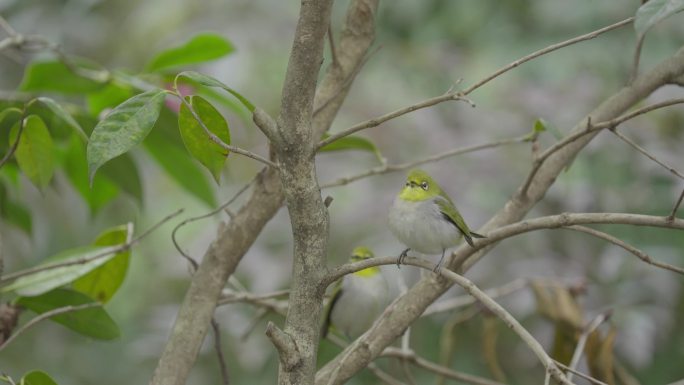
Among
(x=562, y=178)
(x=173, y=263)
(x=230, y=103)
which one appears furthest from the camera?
(x=173, y=263)

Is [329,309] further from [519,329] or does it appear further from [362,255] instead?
[519,329]

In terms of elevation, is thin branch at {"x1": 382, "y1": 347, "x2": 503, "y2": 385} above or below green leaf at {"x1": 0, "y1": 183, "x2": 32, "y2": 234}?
below

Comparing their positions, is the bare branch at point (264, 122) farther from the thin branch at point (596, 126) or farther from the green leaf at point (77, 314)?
the green leaf at point (77, 314)

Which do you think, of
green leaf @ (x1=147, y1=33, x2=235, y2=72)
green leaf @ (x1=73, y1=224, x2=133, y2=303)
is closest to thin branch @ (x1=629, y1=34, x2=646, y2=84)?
green leaf @ (x1=147, y1=33, x2=235, y2=72)

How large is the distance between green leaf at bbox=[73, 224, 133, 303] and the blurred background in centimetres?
10

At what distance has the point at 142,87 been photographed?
0.90 metres

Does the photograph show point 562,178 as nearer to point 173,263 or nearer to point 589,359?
point 589,359

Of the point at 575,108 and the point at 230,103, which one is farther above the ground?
the point at 575,108

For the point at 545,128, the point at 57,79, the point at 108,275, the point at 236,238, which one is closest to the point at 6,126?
the point at 57,79

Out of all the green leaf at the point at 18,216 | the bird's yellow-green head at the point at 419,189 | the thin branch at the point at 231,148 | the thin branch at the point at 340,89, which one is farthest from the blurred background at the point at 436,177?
the thin branch at the point at 231,148

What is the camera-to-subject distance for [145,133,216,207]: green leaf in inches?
40.4

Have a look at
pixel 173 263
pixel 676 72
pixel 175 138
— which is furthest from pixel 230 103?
pixel 173 263

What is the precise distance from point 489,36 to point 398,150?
550 millimetres

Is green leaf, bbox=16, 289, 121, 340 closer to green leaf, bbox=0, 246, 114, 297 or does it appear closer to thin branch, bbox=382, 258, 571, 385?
green leaf, bbox=0, 246, 114, 297
